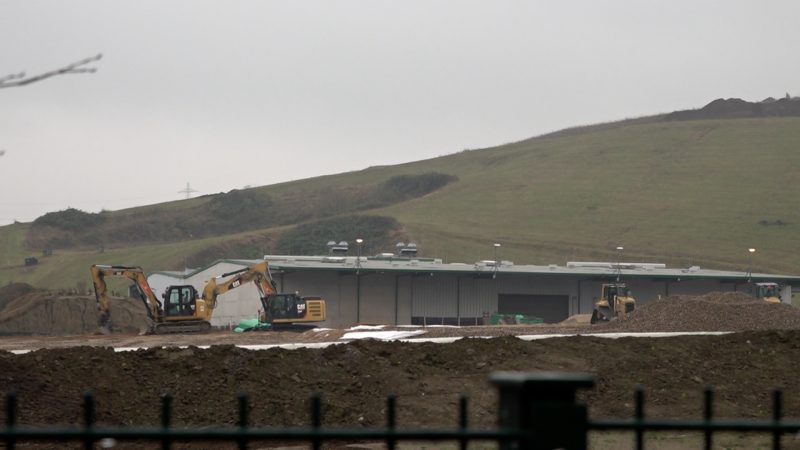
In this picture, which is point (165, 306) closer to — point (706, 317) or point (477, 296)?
point (706, 317)

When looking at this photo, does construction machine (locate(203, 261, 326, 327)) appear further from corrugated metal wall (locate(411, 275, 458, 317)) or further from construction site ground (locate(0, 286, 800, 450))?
construction site ground (locate(0, 286, 800, 450))

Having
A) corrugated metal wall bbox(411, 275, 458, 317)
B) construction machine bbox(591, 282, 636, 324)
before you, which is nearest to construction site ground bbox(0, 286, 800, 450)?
construction machine bbox(591, 282, 636, 324)

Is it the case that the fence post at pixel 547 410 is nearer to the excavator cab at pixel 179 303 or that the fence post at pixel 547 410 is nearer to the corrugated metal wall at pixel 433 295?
the excavator cab at pixel 179 303

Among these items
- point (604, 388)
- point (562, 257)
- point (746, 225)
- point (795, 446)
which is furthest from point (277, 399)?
point (746, 225)

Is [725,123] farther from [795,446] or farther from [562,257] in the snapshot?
[795,446]

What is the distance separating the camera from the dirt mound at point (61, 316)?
6650 centimetres

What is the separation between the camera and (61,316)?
221 ft

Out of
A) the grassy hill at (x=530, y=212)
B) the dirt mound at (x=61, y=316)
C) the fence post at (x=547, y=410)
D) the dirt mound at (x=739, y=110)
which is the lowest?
the dirt mound at (x=61, y=316)

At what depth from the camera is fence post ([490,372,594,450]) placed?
4.76m

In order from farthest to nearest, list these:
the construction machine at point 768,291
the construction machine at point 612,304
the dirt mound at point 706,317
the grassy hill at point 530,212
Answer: the grassy hill at point 530,212
the construction machine at point 768,291
the construction machine at point 612,304
the dirt mound at point 706,317

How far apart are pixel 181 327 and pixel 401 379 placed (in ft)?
107

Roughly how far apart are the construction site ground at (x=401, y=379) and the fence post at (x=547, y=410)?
Answer: 11.2 meters

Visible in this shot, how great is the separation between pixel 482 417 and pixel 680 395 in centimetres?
398

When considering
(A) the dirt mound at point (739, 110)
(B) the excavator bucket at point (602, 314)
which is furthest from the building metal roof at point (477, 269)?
(A) the dirt mound at point (739, 110)
